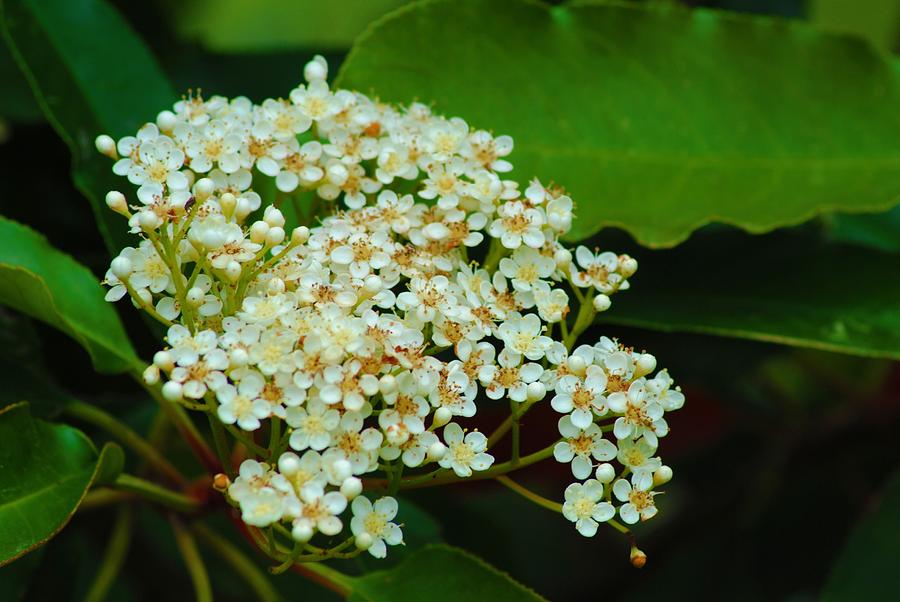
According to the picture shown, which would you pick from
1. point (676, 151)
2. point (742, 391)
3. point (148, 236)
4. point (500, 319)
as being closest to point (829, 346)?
point (676, 151)

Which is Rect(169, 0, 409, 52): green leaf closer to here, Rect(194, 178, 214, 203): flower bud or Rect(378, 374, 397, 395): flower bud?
Rect(194, 178, 214, 203): flower bud

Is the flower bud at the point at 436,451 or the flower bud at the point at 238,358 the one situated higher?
the flower bud at the point at 238,358

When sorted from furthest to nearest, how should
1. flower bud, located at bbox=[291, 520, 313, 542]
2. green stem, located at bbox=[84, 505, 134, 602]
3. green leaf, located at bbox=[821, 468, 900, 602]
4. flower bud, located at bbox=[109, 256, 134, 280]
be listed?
green leaf, located at bbox=[821, 468, 900, 602] < green stem, located at bbox=[84, 505, 134, 602] < flower bud, located at bbox=[109, 256, 134, 280] < flower bud, located at bbox=[291, 520, 313, 542]

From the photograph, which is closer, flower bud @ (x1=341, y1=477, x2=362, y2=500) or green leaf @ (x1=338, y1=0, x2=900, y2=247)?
flower bud @ (x1=341, y1=477, x2=362, y2=500)

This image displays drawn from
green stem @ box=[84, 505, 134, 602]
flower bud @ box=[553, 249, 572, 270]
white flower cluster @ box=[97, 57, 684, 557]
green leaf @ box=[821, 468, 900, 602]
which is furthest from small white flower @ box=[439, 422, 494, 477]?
green leaf @ box=[821, 468, 900, 602]

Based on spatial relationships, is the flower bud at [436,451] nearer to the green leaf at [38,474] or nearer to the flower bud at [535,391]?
the flower bud at [535,391]

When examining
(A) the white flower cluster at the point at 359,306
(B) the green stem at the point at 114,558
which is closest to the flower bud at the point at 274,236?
(A) the white flower cluster at the point at 359,306
